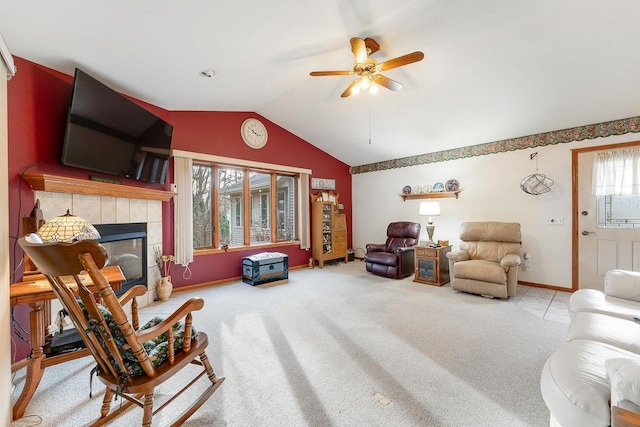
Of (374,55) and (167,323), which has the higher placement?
(374,55)

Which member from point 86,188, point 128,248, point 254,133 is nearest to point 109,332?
point 86,188

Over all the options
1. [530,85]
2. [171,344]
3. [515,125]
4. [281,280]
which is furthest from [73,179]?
[515,125]

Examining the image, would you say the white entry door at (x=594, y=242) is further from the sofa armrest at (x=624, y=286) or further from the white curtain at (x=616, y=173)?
the sofa armrest at (x=624, y=286)

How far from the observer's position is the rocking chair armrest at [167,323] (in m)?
1.26

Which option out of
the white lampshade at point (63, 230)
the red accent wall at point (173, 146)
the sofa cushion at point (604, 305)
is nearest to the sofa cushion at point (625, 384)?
the sofa cushion at point (604, 305)

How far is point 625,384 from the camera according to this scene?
938mm

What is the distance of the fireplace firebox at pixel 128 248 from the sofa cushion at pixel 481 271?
421cm

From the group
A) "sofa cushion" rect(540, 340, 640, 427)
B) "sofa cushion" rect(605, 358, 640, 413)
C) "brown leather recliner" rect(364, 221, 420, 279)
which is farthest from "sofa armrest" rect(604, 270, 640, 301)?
"brown leather recliner" rect(364, 221, 420, 279)

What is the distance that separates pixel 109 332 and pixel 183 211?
305 centimetres

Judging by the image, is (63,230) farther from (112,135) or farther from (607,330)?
(607,330)

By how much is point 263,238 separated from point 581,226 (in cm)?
506

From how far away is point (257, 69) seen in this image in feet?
10.4

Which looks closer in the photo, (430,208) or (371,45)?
(371,45)

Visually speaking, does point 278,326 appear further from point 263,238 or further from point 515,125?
point 515,125
